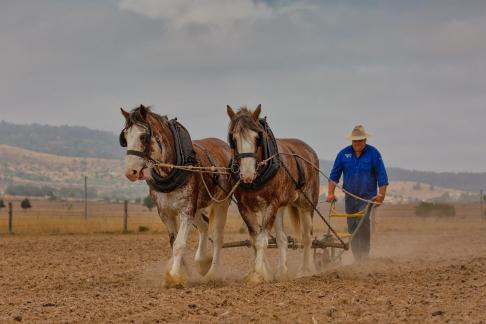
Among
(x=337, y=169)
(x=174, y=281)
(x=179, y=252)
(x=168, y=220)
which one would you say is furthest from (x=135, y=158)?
(x=337, y=169)

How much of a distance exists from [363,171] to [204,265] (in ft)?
9.46

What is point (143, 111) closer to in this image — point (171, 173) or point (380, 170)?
point (171, 173)

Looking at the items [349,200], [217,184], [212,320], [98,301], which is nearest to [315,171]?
[349,200]

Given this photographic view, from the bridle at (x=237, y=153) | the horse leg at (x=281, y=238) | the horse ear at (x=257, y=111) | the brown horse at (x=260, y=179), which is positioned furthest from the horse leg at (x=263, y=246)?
the horse ear at (x=257, y=111)

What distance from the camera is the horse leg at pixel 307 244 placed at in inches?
466

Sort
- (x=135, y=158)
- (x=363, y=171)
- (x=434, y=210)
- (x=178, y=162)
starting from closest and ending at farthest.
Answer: (x=135, y=158) < (x=178, y=162) < (x=363, y=171) < (x=434, y=210)

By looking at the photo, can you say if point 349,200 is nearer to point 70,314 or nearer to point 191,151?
point 191,151

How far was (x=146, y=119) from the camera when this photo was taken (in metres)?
9.81

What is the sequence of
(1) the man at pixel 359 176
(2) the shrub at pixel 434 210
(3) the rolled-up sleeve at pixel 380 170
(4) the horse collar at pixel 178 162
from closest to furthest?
(4) the horse collar at pixel 178 162
(3) the rolled-up sleeve at pixel 380 170
(1) the man at pixel 359 176
(2) the shrub at pixel 434 210

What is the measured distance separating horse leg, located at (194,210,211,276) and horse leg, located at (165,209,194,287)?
1355mm

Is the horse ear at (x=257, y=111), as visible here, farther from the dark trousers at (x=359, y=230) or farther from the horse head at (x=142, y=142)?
the dark trousers at (x=359, y=230)

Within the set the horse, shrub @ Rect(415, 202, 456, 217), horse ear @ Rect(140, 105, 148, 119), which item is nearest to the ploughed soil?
the horse

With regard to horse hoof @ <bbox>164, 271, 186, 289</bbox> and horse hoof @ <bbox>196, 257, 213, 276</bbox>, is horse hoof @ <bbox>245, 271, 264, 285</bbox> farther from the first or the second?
horse hoof @ <bbox>196, 257, 213, 276</bbox>

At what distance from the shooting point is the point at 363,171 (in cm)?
1220
